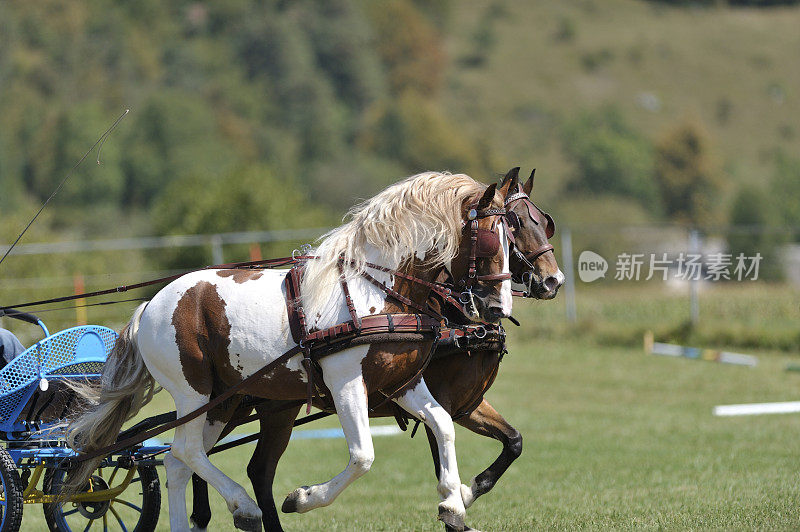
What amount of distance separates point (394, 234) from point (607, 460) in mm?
4632

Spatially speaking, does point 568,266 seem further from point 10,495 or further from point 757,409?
point 10,495

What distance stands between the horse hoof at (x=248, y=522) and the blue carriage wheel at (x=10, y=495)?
123cm

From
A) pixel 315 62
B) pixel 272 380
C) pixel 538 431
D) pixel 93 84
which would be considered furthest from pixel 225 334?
pixel 315 62

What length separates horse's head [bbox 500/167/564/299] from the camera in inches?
217

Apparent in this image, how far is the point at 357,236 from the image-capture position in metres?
5.16

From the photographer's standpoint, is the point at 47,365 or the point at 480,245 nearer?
the point at 480,245

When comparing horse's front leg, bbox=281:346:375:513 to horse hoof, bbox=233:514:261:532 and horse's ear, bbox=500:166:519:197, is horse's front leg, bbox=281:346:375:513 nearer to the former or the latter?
horse hoof, bbox=233:514:261:532

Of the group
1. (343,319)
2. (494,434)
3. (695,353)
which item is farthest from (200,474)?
(695,353)

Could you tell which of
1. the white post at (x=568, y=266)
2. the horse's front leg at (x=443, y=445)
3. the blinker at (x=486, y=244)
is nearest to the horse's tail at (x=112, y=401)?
the horse's front leg at (x=443, y=445)

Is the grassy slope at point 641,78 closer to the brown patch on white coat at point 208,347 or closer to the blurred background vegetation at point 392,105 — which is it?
the blurred background vegetation at point 392,105

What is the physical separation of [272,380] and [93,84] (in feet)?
255

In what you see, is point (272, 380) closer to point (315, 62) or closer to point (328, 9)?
point (315, 62)

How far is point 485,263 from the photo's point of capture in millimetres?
5133

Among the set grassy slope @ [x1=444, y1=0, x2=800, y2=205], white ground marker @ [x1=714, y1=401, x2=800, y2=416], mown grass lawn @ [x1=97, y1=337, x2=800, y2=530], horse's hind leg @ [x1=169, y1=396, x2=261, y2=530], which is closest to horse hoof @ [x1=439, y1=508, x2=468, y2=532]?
horse's hind leg @ [x1=169, y1=396, x2=261, y2=530]
